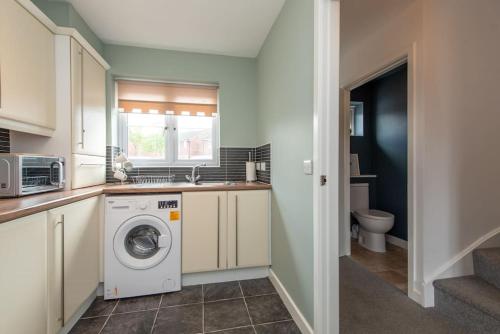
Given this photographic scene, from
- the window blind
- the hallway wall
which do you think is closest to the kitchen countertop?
the window blind

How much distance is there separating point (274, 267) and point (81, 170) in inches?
75.1

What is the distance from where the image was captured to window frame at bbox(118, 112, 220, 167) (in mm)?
2527

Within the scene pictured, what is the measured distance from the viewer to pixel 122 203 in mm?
1801

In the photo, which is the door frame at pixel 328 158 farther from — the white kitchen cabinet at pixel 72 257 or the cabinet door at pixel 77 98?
the cabinet door at pixel 77 98

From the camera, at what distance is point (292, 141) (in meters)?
1.63

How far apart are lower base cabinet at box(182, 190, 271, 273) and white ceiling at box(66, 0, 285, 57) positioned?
5.20 ft

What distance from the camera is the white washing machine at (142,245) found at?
1782mm

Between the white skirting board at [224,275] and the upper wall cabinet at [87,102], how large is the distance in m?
1.48

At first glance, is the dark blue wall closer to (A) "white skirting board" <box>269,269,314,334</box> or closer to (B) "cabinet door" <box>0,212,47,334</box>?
(A) "white skirting board" <box>269,269,314,334</box>

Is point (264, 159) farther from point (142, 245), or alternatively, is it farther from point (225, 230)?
point (142, 245)

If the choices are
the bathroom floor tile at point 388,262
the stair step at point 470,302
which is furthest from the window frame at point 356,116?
the stair step at point 470,302

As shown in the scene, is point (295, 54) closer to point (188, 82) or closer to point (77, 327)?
point (188, 82)

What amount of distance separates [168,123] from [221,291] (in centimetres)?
194

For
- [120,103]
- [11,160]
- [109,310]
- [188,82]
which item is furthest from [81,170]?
[188,82]
